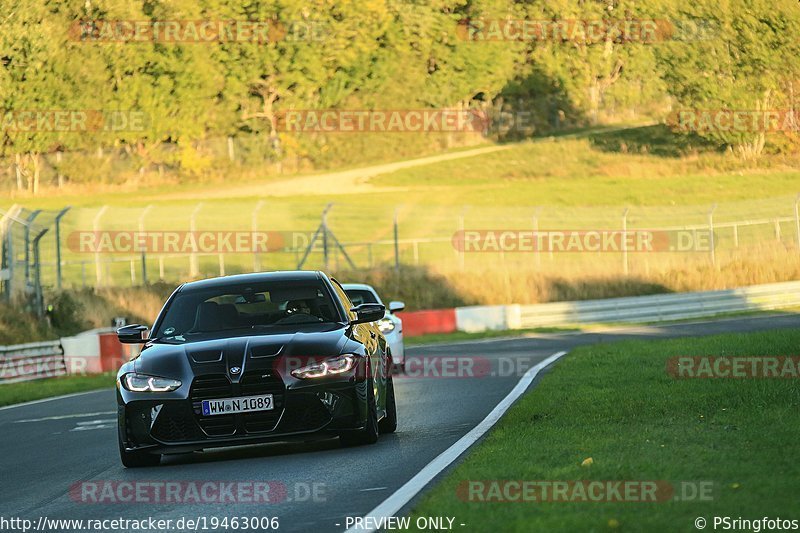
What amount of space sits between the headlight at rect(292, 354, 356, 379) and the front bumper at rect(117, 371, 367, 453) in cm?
6

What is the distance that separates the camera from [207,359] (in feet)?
37.6

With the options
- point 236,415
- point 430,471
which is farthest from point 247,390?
point 430,471

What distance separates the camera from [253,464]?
37.3ft

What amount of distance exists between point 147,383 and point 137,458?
593 mm

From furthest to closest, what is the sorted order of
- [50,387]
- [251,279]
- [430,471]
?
1. [50,387]
2. [251,279]
3. [430,471]

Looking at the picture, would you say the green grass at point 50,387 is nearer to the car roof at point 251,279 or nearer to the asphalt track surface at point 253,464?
the asphalt track surface at point 253,464

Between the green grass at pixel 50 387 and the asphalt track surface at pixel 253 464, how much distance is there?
312 centimetres

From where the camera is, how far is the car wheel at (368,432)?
1185cm

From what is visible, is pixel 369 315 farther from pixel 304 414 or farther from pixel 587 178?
pixel 587 178

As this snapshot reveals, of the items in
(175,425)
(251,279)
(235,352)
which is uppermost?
(251,279)

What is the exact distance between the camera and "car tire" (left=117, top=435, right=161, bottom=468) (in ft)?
38.1

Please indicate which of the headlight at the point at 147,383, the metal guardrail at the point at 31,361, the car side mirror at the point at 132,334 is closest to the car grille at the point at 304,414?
the headlight at the point at 147,383

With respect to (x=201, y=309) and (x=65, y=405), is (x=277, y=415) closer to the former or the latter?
(x=201, y=309)

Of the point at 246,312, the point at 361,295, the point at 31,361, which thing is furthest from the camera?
the point at 31,361
